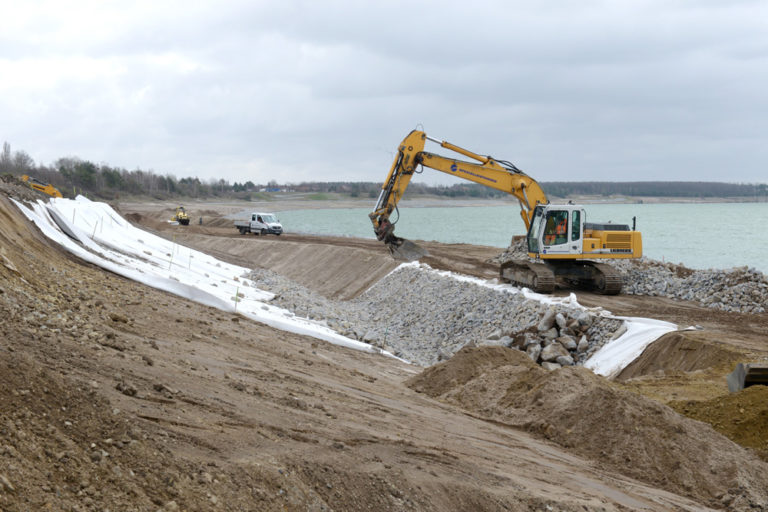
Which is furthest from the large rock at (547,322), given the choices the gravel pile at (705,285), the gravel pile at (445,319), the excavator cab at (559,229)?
the gravel pile at (705,285)

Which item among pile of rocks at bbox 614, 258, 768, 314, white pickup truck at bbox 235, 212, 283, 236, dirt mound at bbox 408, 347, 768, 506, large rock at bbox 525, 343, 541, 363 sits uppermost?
white pickup truck at bbox 235, 212, 283, 236

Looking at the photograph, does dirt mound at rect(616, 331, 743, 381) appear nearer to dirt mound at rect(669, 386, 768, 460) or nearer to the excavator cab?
dirt mound at rect(669, 386, 768, 460)

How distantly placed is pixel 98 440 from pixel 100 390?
1.04 m

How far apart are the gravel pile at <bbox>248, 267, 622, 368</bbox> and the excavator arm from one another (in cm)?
288

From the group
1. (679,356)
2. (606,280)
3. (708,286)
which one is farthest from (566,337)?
(708,286)

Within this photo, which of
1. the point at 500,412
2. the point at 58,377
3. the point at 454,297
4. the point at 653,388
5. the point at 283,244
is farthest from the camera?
the point at 283,244

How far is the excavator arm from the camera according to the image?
73.7ft

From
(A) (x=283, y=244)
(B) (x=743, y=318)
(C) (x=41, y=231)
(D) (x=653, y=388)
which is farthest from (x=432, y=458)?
(A) (x=283, y=244)

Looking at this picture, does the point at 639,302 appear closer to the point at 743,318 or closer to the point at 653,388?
the point at 743,318

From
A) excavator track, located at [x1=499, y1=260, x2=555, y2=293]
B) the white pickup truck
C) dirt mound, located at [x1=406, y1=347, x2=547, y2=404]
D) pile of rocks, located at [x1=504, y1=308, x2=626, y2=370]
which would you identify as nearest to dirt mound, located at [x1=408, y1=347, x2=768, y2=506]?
dirt mound, located at [x1=406, y1=347, x2=547, y2=404]

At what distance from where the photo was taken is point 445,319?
21.7 metres

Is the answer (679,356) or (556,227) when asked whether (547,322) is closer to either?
(679,356)

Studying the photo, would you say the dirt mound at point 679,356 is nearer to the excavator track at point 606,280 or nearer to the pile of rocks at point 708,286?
the pile of rocks at point 708,286

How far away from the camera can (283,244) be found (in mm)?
40812
